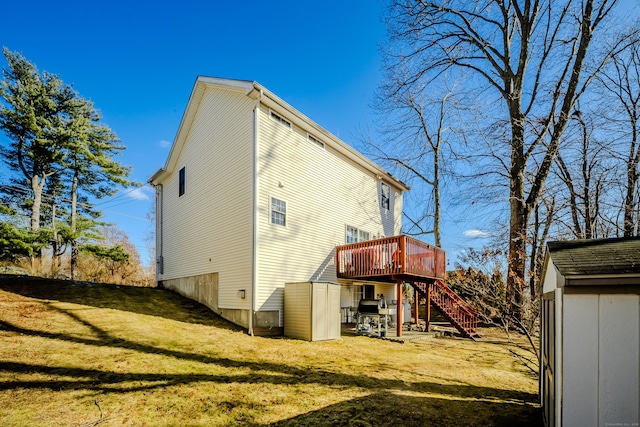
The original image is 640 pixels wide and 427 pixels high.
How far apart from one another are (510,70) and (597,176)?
6.38 meters

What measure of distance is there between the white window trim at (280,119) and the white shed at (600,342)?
10248mm

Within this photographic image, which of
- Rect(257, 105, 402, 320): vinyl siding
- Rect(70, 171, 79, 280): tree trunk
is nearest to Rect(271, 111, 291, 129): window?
Rect(257, 105, 402, 320): vinyl siding

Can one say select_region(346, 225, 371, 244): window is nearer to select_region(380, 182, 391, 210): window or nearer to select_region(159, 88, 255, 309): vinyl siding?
select_region(380, 182, 391, 210): window

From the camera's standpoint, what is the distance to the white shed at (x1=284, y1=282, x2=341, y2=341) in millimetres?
10227

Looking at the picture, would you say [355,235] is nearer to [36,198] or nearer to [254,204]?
[254,204]

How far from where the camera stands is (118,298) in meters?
12.1

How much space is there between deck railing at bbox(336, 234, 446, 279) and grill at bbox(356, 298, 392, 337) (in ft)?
3.54

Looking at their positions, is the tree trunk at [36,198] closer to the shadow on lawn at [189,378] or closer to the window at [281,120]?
the shadow on lawn at [189,378]

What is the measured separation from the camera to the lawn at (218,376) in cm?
471

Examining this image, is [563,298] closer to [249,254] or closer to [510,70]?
[249,254]

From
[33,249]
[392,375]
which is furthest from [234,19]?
[33,249]

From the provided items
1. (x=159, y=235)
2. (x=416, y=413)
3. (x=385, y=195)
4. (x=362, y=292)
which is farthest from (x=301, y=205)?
(x=159, y=235)

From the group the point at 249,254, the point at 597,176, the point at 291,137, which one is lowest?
the point at 249,254

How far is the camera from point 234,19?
14875 mm
